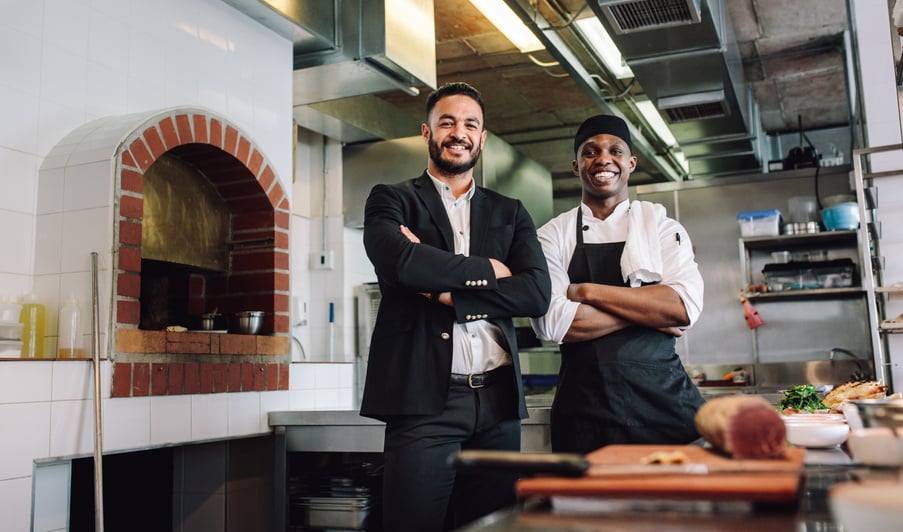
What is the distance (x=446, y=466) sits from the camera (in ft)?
6.24

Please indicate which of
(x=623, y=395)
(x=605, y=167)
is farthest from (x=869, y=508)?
(x=605, y=167)

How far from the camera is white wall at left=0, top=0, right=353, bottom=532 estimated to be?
8.50ft

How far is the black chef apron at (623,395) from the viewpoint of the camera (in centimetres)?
193

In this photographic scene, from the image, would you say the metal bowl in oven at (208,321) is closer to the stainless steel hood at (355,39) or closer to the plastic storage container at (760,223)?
the stainless steel hood at (355,39)

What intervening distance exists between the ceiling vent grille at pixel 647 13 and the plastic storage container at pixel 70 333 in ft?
8.31

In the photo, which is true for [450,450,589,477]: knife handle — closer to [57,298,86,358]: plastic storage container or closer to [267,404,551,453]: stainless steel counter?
[267,404,551,453]: stainless steel counter

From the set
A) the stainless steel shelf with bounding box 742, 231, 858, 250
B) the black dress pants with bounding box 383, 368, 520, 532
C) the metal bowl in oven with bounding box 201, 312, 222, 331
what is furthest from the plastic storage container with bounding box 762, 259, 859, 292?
the black dress pants with bounding box 383, 368, 520, 532

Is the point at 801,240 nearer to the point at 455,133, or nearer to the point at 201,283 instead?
the point at 201,283

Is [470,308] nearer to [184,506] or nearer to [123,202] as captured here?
[123,202]

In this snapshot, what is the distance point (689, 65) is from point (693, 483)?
162 inches

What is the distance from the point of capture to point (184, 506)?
148 inches

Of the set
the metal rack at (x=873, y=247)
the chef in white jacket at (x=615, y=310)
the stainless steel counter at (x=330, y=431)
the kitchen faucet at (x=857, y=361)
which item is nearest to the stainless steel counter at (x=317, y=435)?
the stainless steel counter at (x=330, y=431)

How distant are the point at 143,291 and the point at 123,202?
0.83 meters

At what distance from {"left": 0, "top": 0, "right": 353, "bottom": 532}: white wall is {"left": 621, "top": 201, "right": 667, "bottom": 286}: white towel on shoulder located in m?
1.81
